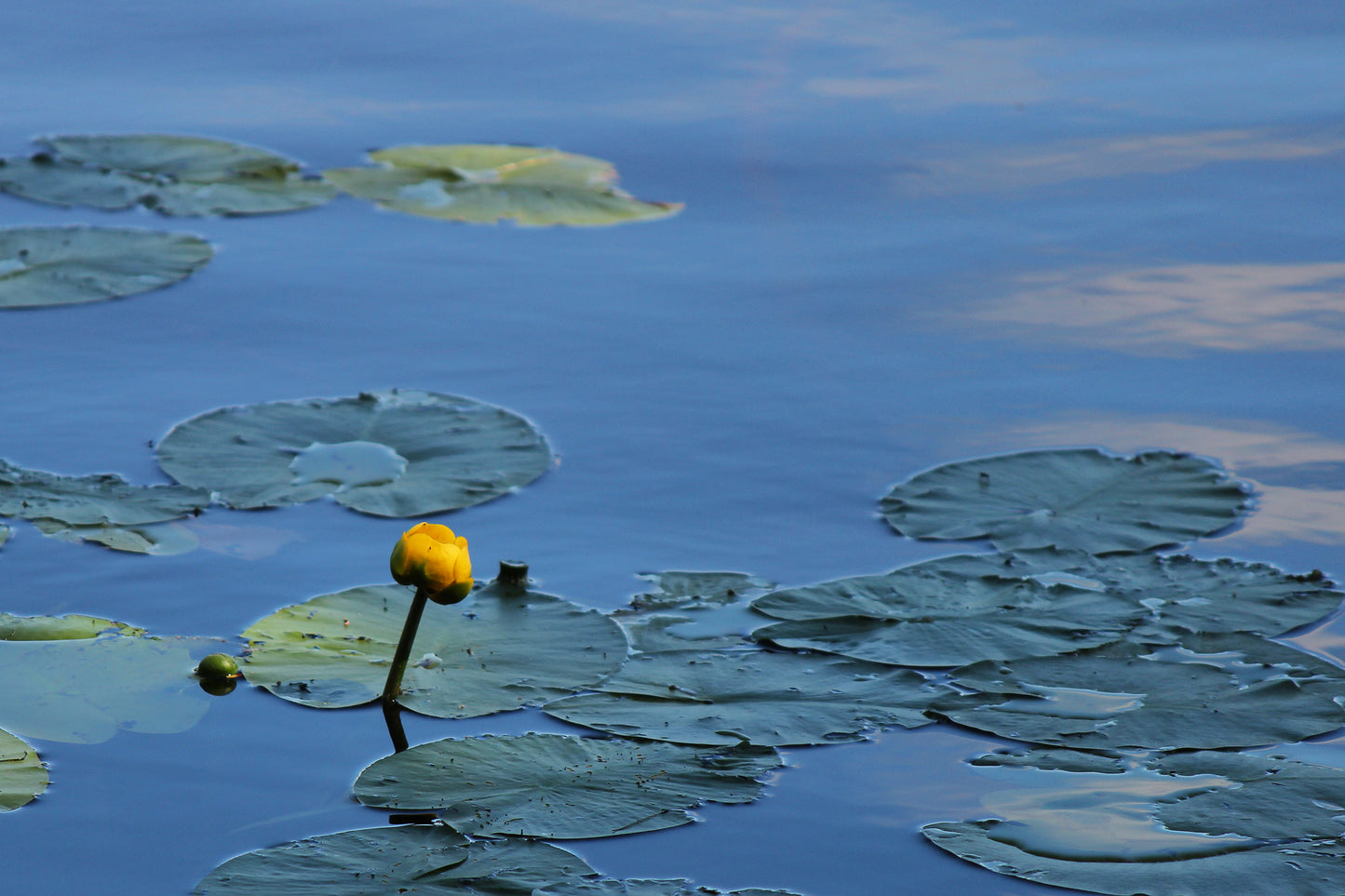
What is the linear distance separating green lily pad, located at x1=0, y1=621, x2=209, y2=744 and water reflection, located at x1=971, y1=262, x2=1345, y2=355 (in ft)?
7.42

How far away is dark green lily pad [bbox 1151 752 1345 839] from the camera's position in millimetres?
1766

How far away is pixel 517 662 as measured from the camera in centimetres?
212

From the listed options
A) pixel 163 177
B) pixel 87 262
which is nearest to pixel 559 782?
pixel 87 262

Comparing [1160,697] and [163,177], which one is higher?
[163,177]

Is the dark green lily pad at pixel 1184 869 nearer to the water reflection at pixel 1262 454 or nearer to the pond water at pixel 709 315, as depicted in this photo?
the pond water at pixel 709 315

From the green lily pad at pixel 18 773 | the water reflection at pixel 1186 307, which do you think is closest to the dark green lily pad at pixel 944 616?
the green lily pad at pixel 18 773

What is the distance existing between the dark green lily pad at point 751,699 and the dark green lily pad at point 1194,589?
1.39ft

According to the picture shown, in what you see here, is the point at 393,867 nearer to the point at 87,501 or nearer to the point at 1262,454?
the point at 87,501

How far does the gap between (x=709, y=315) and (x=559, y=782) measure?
1991mm

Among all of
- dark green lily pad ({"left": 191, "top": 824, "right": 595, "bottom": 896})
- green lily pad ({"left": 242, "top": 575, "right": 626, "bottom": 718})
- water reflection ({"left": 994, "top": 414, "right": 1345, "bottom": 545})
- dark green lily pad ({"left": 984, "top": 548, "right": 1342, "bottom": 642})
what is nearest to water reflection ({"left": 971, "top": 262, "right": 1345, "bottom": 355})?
water reflection ({"left": 994, "top": 414, "right": 1345, "bottom": 545})

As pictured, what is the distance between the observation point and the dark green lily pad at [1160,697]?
1.98 metres

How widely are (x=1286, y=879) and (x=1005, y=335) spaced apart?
81.1 inches

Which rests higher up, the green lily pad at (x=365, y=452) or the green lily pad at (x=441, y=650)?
the green lily pad at (x=365, y=452)

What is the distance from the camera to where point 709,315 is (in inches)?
143
